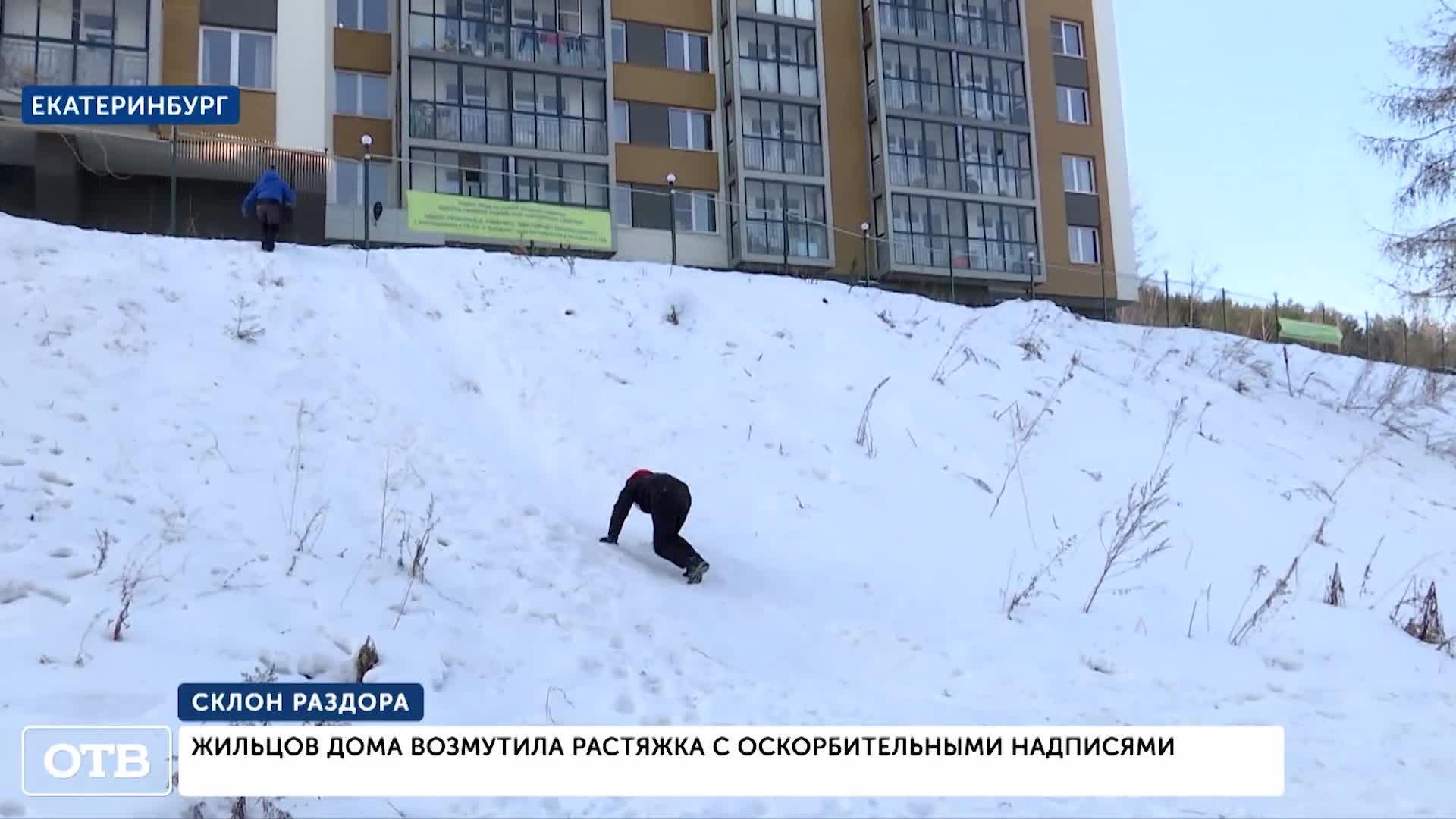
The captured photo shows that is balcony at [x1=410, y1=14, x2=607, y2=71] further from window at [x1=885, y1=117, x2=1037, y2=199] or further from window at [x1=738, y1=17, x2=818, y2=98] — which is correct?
window at [x1=885, y1=117, x2=1037, y2=199]

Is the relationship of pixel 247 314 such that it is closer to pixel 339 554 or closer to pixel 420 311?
pixel 420 311

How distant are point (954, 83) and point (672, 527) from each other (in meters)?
30.4

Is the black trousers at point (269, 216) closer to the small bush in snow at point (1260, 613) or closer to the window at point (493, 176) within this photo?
the small bush in snow at point (1260, 613)

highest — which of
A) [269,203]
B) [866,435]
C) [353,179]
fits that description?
[353,179]

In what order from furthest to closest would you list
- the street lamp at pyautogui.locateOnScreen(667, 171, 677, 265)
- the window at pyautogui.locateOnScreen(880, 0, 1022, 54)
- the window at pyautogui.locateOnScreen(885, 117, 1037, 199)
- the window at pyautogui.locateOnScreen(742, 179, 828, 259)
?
the window at pyautogui.locateOnScreen(880, 0, 1022, 54), the window at pyautogui.locateOnScreen(885, 117, 1037, 199), the window at pyautogui.locateOnScreen(742, 179, 828, 259), the street lamp at pyautogui.locateOnScreen(667, 171, 677, 265)

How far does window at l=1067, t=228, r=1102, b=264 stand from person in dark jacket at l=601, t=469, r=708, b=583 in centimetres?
3083

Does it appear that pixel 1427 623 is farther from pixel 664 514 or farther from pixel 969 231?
pixel 969 231

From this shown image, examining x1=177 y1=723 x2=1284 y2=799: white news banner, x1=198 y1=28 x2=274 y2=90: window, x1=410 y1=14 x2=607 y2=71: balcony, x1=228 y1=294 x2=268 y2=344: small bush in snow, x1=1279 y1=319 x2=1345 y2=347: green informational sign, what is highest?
x1=410 y1=14 x2=607 y2=71: balcony

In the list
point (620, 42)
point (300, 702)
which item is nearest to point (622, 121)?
point (620, 42)

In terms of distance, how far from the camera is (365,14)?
95.4ft

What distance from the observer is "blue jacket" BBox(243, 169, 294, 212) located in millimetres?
13195

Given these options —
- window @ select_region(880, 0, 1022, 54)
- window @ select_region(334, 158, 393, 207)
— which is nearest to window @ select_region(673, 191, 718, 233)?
window @ select_region(880, 0, 1022, 54)

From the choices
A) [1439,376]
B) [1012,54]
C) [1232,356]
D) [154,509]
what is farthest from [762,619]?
[1012,54]

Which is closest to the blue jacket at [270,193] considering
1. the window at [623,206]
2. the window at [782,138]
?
the window at [623,206]
